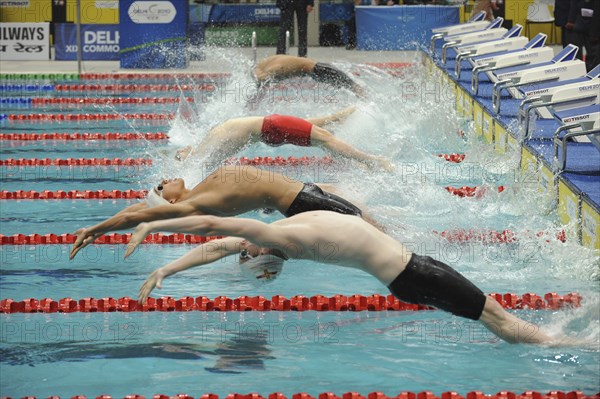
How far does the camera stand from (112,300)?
464 cm

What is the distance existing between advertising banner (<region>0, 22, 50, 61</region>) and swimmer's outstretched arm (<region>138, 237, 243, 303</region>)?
10.3 m

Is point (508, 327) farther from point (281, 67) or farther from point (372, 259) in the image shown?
point (281, 67)

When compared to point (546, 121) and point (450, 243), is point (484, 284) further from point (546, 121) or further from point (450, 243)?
point (546, 121)

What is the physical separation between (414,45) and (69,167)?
8231mm

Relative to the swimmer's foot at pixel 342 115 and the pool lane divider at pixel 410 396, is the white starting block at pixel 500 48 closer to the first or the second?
the swimmer's foot at pixel 342 115

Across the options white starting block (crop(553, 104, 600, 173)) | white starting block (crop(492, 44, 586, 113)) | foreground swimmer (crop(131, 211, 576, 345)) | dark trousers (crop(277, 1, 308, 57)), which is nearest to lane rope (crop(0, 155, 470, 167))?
white starting block (crop(492, 44, 586, 113))

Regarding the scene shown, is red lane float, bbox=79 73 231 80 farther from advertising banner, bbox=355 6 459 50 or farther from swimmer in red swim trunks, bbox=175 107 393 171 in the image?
swimmer in red swim trunks, bbox=175 107 393 171

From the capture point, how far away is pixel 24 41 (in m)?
13.8

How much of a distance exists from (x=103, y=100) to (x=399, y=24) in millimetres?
5449

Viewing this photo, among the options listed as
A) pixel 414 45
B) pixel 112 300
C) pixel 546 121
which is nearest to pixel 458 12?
pixel 414 45

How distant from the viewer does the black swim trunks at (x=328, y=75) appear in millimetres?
7832

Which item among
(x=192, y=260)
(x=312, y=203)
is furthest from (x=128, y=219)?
(x=312, y=203)

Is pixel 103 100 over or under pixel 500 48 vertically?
under

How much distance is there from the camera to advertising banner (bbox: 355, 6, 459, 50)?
14969mm
